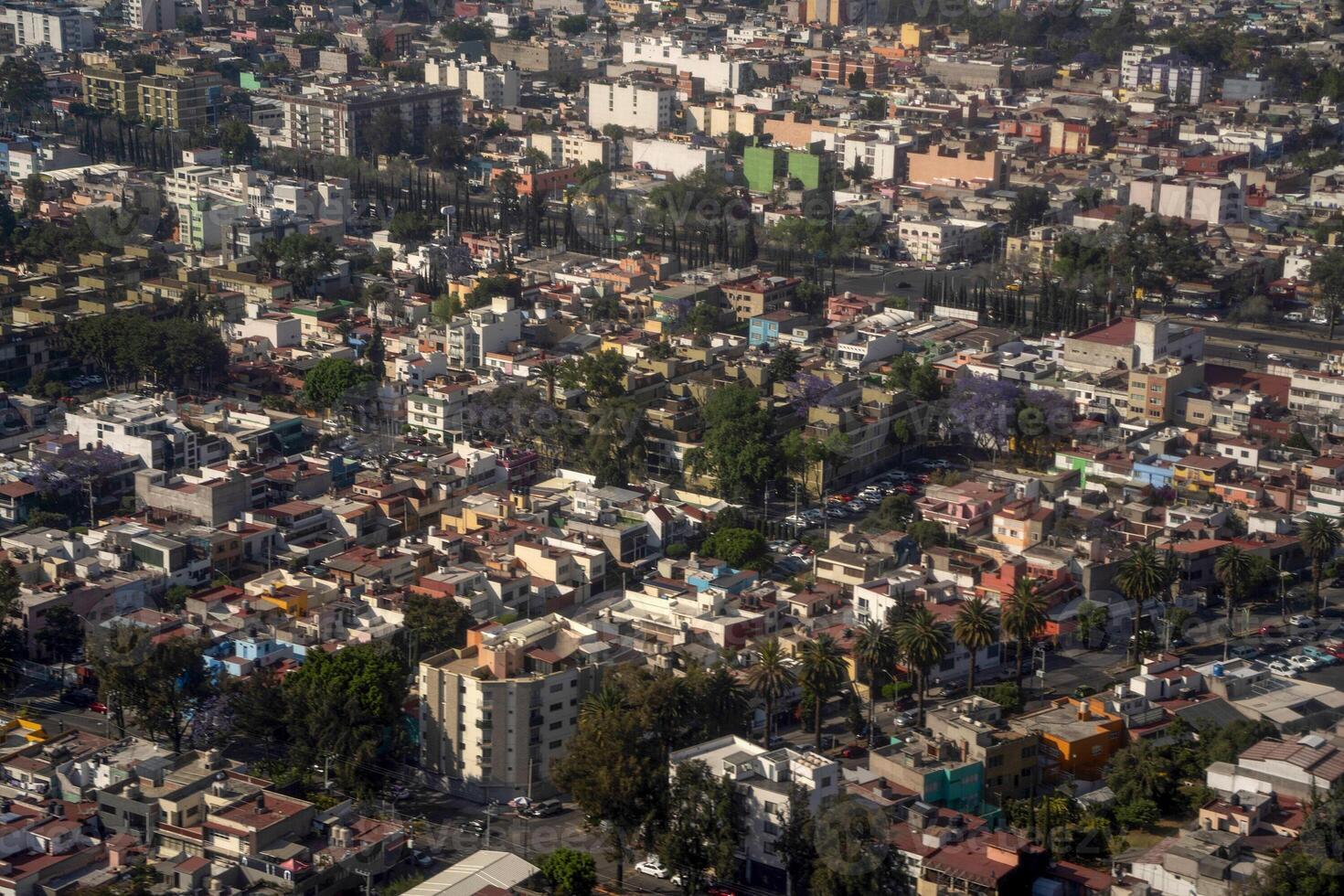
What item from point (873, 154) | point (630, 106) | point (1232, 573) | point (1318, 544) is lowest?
point (1232, 573)

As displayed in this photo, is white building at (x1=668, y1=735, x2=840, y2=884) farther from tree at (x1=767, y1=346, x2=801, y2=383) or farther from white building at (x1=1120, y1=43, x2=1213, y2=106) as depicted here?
white building at (x1=1120, y1=43, x2=1213, y2=106)

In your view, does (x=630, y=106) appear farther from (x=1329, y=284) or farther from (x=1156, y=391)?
(x=1156, y=391)

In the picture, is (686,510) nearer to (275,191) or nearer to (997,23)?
(275,191)

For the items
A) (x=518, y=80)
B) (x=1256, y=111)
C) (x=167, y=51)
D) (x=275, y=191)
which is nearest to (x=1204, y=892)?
(x=275, y=191)

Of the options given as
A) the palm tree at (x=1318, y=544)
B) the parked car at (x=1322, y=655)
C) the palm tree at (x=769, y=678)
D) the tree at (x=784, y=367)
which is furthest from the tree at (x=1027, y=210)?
the palm tree at (x=769, y=678)

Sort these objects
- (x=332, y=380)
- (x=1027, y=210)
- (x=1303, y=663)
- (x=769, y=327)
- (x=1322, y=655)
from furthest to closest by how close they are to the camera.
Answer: (x=1027, y=210), (x=769, y=327), (x=332, y=380), (x=1322, y=655), (x=1303, y=663)

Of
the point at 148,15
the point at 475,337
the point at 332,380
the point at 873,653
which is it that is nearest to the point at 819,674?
the point at 873,653
